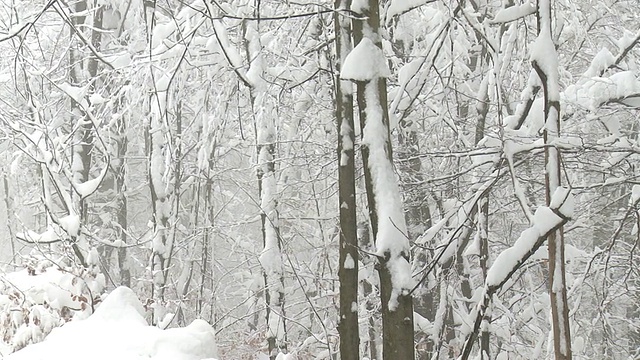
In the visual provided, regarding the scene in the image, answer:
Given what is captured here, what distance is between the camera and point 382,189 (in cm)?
322

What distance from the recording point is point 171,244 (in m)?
9.20

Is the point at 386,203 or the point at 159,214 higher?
the point at 386,203

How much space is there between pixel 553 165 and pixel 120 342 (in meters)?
2.74

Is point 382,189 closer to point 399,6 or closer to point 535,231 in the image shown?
point 535,231

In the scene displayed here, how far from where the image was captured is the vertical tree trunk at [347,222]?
3.86 meters

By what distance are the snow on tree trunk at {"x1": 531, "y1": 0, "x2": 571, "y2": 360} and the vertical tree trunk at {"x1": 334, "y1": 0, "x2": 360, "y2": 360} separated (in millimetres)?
1090

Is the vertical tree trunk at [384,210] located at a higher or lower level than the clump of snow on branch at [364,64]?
lower

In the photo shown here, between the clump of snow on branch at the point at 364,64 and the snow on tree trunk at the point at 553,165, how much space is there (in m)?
0.91

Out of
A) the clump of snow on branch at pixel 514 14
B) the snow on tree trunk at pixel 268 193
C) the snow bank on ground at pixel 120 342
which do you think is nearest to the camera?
the clump of snow on branch at pixel 514 14

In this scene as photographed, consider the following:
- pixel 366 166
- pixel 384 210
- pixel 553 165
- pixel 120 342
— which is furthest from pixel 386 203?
pixel 120 342

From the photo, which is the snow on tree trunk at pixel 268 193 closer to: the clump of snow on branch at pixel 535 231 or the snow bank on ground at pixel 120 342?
the snow bank on ground at pixel 120 342

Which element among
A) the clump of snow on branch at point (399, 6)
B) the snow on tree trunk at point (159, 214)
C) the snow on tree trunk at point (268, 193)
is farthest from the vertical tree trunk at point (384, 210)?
the snow on tree trunk at point (159, 214)

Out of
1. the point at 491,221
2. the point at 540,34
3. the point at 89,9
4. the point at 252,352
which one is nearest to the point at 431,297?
the point at 491,221

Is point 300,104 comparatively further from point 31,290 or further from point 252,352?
point 252,352
